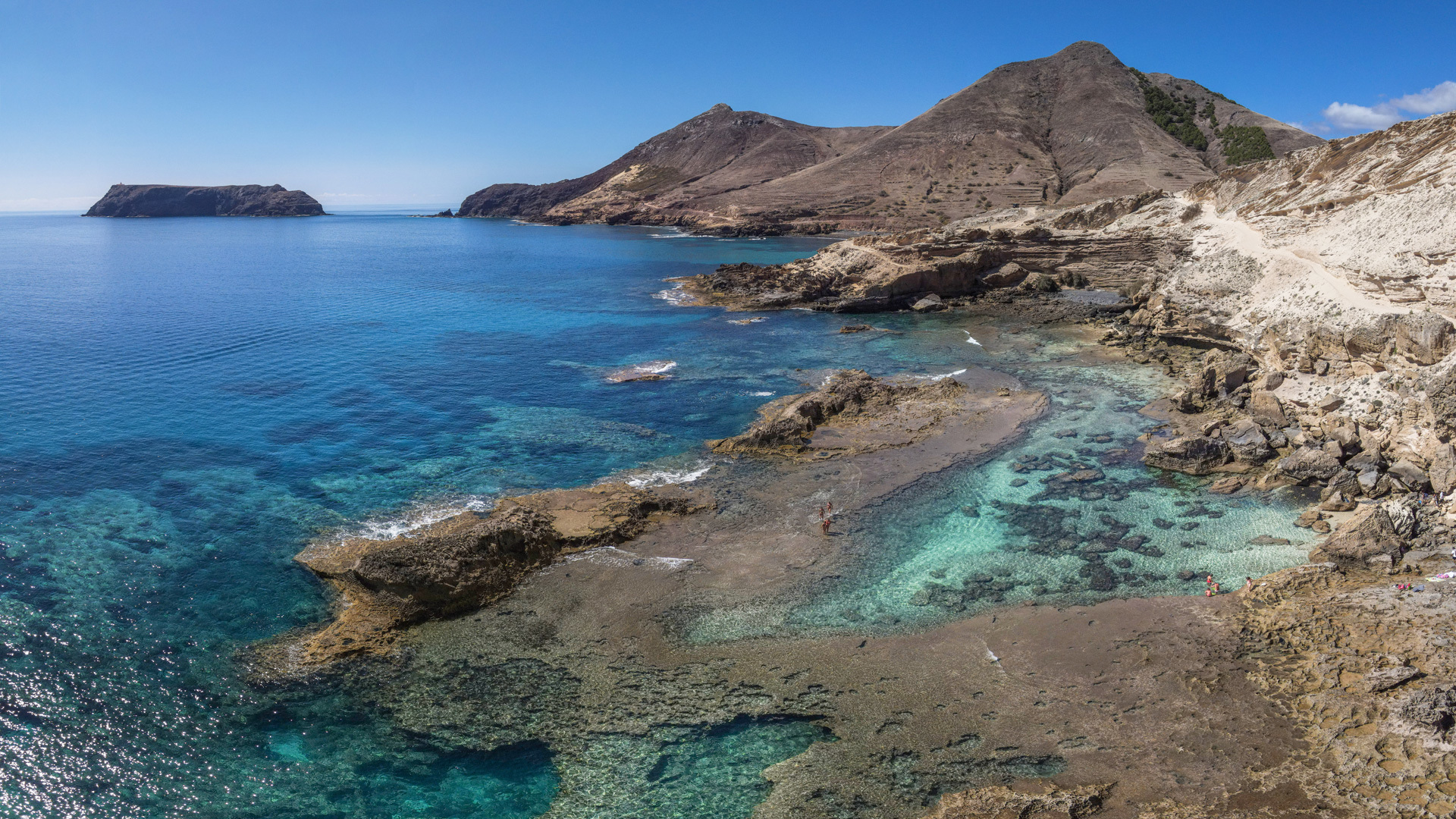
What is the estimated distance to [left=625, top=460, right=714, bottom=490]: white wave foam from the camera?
93.9 feet

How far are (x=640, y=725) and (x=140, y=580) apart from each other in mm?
16375

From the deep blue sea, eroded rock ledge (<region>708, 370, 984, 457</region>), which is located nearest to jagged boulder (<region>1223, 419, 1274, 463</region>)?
the deep blue sea

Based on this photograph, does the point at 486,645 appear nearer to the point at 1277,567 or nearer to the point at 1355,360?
the point at 1277,567

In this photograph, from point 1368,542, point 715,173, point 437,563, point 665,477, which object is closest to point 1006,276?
point 665,477

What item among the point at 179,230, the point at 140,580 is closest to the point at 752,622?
the point at 140,580

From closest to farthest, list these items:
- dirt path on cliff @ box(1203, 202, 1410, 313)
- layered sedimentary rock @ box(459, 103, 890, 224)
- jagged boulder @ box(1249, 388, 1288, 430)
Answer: jagged boulder @ box(1249, 388, 1288, 430)
dirt path on cliff @ box(1203, 202, 1410, 313)
layered sedimentary rock @ box(459, 103, 890, 224)

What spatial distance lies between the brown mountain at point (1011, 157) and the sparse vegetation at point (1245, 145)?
0.93ft

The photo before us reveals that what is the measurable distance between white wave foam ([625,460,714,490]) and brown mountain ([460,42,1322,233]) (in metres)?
87.5

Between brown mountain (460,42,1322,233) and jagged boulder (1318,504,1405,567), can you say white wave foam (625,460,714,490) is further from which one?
brown mountain (460,42,1322,233)

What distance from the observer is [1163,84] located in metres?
143

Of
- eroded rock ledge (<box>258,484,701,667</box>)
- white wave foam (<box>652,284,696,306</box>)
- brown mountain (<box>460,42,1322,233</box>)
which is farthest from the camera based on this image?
brown mountain (<box>460,42,1322,233</box>)

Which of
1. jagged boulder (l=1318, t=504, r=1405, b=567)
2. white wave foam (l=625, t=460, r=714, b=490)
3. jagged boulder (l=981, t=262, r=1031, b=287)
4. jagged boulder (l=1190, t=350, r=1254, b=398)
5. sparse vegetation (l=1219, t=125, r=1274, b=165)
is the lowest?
white wave foam (l=625, t=460, r=714, b=490)

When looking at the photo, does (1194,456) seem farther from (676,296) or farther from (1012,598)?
(676,296)

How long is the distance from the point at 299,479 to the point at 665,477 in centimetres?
1405
